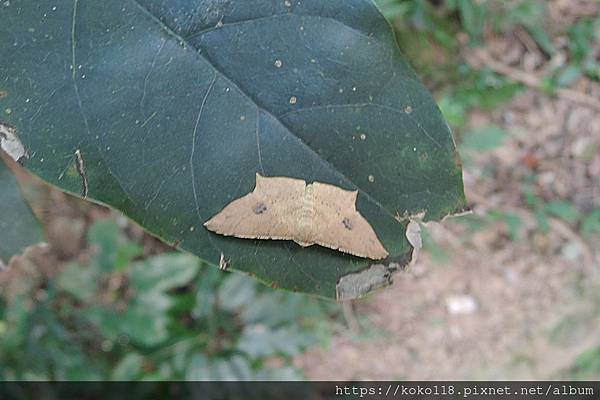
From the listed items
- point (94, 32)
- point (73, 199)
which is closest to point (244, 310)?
point (73, 199)

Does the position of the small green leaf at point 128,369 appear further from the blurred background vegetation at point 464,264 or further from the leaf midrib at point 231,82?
the leaf midrib at point 231,82

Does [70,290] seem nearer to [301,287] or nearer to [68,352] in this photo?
[68,352]

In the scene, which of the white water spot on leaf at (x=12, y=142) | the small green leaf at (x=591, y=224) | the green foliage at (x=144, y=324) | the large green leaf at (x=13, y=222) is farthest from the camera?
Result: the small green leaf at (x=591, y=224)

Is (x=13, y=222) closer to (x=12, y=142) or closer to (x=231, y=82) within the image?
(x=12, y=142)

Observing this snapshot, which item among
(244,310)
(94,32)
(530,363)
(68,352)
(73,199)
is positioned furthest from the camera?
(530,363)

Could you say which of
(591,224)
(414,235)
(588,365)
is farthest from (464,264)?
(414,235)

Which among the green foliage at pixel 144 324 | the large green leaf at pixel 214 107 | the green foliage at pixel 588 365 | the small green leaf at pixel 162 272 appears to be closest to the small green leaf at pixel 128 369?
the green foliage at pixel 144 324

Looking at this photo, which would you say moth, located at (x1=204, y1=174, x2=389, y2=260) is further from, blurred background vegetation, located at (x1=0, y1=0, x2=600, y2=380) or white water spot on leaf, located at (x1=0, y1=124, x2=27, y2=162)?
blurred background vegetation, located at (x1=0, y1=0, x2=600, y2=380)

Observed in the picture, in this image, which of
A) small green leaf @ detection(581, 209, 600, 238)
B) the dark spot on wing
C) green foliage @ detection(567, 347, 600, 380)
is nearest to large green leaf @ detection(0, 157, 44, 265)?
the dark spot on wing
